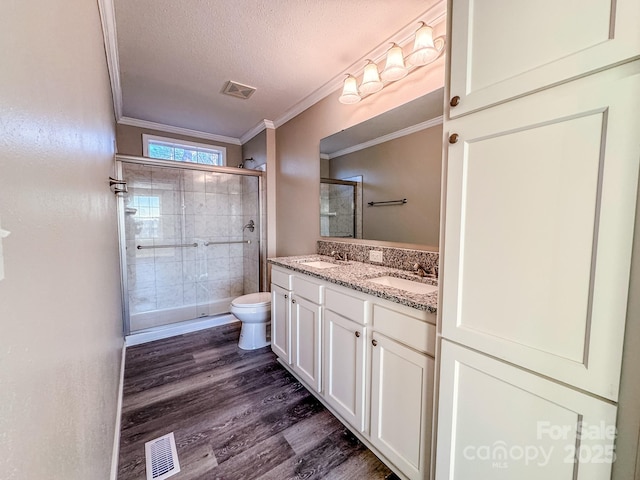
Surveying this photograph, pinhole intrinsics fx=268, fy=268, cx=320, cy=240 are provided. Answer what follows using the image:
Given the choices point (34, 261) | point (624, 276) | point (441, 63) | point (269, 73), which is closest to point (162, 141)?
point (269, 73)

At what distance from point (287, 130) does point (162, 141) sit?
1.69 meters

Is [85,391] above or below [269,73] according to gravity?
below

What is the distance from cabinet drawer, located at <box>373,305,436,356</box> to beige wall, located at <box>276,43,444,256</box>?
4.29ft

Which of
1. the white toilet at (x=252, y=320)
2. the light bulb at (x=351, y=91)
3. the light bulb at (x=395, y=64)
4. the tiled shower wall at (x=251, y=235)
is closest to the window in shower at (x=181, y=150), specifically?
the tiled shower wall at (x=251, y=235)

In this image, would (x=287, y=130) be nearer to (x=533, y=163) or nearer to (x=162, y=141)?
(x=162, y=141)

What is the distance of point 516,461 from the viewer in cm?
82

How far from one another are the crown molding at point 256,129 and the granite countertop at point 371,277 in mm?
1778

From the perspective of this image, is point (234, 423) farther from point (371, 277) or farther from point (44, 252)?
point (44, 252)

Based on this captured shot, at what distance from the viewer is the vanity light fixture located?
57.7 inches

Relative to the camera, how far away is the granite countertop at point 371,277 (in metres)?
1.14

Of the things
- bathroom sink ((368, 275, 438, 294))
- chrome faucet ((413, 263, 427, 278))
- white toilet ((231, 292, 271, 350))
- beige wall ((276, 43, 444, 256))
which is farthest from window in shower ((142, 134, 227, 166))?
chrome faucet ((413, 263, 427, 278))

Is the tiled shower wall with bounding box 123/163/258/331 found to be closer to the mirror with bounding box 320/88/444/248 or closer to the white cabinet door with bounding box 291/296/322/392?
the mirror with bounding box 320/88/444/248

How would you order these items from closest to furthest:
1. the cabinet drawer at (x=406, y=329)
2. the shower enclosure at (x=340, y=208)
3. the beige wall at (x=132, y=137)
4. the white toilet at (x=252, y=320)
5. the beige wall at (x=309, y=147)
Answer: the cabinet drawer at (x=406, y=329) → the beige wall at (x=309, y=147) → the shower enclosure at (x=340, y=208) → the white toilet at (x=252, y=320) → the beige wall at (x=132, y=137)

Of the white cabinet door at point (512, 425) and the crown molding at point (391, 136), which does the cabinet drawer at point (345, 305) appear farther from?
the crown molding at point (391, 136)
